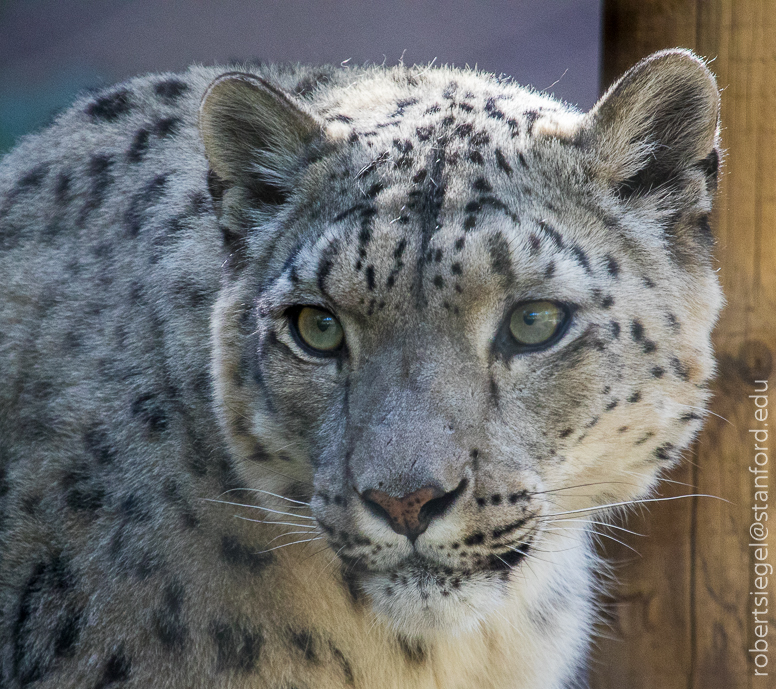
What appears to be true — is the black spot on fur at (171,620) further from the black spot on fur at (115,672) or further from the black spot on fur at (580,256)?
the black spot on fur at (580,256)

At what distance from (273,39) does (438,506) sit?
7.83 ft

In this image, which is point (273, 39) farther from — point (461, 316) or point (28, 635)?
point (28, 635)

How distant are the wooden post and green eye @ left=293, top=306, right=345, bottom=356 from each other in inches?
56.2

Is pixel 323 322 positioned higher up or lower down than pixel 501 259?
lower down

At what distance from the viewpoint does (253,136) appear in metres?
2.51

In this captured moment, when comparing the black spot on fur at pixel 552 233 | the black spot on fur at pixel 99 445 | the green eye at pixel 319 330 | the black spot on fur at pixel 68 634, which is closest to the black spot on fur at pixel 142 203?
the black spot on fur at pixel 99 445

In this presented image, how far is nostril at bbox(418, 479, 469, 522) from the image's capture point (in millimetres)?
1896

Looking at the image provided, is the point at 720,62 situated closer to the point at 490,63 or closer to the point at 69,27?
the point at 490,63

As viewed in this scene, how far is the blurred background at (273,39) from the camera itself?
3182 mm

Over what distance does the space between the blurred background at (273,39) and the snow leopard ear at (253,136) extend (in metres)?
0.85

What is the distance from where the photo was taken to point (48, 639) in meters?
2.32

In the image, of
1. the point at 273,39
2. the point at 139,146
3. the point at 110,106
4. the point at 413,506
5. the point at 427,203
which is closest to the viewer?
the point at 413,506

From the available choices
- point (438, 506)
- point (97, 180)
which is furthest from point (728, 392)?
point (97, 180)

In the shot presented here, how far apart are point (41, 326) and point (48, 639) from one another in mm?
1048
